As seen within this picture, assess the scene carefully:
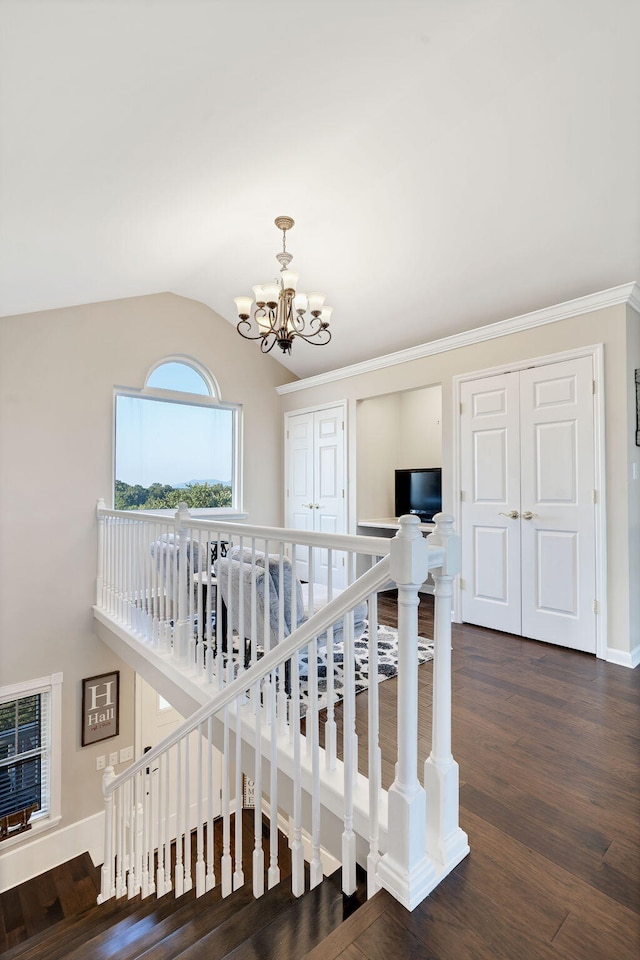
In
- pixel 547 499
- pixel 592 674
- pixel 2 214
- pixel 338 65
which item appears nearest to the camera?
pixel 338 65

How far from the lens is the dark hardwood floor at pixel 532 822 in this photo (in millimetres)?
1075

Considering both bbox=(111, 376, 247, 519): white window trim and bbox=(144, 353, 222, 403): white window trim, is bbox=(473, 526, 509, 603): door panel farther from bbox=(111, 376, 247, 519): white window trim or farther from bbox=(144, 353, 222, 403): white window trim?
bbox=(144, 353, 222, 403): white window trim

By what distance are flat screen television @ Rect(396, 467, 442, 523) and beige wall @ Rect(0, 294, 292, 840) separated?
3014 mm

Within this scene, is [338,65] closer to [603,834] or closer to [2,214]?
[2,214]

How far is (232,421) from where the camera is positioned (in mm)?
5508

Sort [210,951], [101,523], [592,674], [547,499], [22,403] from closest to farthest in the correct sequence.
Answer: [210,951]
[592,674]
[547,499]
[22,403]
[101,523]

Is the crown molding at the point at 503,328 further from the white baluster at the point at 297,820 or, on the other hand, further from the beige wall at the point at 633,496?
the white baluster at the point at 297,820

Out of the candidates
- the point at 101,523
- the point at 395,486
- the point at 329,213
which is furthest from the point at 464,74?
the point at 101,523

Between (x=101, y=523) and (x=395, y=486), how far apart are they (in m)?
3.17

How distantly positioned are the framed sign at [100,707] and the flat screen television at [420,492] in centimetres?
346

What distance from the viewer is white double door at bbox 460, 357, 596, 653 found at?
314 centimetres

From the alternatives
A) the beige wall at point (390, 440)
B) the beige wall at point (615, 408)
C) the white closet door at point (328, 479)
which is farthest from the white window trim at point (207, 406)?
the beige wall at point (615, 408)

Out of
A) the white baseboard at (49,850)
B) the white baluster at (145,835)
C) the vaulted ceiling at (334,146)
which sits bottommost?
the white baseboard at (49,850)

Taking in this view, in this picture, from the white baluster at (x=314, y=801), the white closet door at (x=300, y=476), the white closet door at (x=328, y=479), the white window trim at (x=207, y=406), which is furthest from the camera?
the white closet door at (x=300, y=476)
